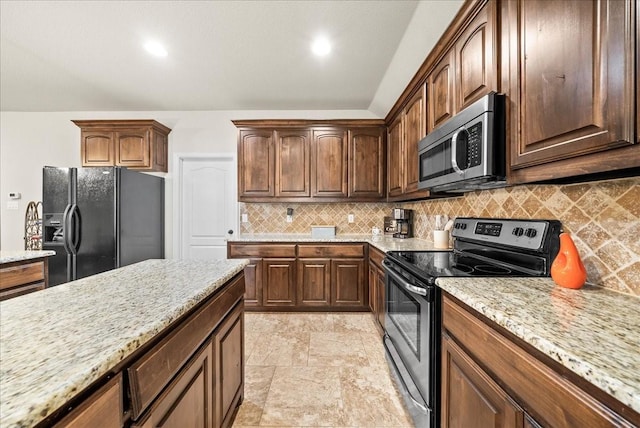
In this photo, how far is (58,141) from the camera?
13.2 ft

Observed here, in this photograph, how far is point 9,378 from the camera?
51 cm

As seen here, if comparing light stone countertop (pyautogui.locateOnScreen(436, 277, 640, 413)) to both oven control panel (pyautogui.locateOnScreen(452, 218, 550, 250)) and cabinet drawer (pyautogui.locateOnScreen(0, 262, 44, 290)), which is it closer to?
oven control panel (pyautogui.locateOnScreen(452, 218, 550, 250))

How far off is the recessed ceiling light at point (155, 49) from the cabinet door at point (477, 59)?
235 cm

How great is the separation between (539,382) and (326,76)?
9.65 ft

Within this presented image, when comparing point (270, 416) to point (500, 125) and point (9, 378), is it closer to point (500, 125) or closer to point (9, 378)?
point (9, 378)

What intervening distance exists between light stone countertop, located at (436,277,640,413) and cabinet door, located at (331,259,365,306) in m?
2.08

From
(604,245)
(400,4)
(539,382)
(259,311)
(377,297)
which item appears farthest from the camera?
(259,311)

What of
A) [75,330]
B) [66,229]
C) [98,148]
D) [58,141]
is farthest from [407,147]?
[58,141]

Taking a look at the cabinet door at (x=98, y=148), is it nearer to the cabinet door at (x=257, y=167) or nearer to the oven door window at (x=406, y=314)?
the cabinet door at (x=257, y=167)

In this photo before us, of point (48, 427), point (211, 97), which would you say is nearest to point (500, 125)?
point (48, 427)

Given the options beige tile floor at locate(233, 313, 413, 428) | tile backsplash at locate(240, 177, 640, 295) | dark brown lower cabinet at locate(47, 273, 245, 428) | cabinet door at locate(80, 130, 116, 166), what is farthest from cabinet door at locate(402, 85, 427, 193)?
cabinet door at locate(80, 130, 116, 166)

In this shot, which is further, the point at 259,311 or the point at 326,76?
the point at 259,311

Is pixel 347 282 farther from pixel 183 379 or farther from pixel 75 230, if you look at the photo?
pixel 75 230

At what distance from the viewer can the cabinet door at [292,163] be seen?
3598 mm
